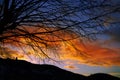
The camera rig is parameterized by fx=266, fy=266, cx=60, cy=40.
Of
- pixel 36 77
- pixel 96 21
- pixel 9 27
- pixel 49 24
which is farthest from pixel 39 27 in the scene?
pixel 36 77

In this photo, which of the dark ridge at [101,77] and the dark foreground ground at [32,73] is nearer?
the dark foreground ground at [32,73]

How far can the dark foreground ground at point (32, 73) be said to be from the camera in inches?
618

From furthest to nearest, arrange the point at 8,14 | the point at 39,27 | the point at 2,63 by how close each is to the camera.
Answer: the point at 2,63
the point at 39,27
the point at 8,14

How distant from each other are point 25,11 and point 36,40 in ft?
3.98

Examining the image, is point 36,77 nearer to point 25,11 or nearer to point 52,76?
point 52,76

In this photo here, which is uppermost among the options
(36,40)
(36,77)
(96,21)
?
(96,21)

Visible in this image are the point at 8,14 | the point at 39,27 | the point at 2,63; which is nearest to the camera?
the point at 8,14

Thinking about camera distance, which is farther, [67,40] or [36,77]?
[36,77]

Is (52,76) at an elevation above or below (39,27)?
below

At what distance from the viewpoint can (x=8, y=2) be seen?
1018 centimetres

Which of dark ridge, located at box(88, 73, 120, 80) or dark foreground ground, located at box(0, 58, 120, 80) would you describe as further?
dark ridge, located at box(88, 73, 120, 80)

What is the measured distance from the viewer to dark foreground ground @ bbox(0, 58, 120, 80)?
1569 centimetres

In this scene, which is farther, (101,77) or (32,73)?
(101,77)

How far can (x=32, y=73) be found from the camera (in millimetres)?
16422
